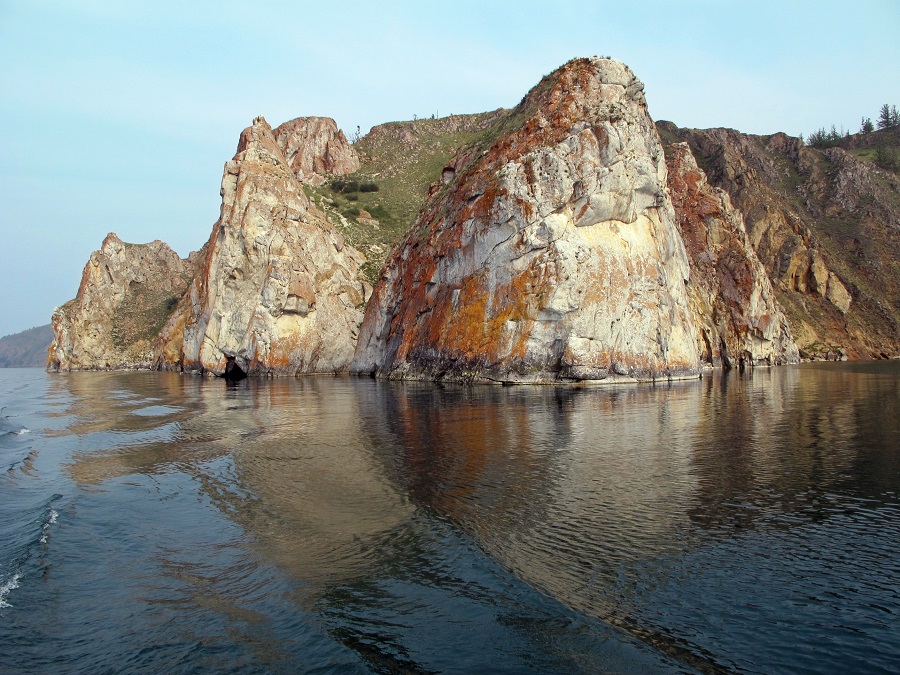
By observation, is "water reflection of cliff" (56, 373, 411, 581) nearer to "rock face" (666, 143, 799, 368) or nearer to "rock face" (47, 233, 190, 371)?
"rock face" (666, 143, 799, 368)

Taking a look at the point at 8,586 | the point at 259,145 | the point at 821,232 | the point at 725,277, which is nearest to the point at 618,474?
the point at 8,586

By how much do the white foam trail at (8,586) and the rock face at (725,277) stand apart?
270 feet

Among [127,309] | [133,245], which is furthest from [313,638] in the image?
[133,245]

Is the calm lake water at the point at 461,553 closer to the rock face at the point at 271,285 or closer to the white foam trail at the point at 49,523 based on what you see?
the white foam trail at the point at 49,523

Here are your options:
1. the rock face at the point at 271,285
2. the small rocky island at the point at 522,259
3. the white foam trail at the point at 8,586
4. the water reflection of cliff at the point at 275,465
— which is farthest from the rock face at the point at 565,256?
the white foam trail at the point at 8,586

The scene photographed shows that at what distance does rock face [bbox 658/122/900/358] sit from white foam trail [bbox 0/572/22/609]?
374ft

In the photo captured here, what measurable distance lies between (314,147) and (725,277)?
85.5m

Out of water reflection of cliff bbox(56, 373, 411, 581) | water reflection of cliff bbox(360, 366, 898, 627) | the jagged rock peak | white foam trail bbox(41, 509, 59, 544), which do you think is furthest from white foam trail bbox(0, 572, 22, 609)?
the jagged rock peak

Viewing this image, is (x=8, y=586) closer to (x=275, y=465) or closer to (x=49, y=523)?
(x=49, y=523)

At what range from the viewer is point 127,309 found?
420ft

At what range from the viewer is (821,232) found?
12875 cm

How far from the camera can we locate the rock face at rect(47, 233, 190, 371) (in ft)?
394

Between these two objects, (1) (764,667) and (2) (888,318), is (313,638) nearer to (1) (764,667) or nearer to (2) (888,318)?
(1) (764,667)

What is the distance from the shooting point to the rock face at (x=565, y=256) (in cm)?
4941
